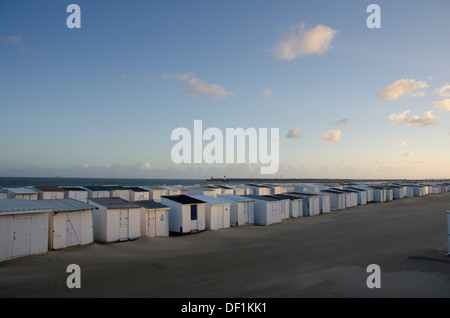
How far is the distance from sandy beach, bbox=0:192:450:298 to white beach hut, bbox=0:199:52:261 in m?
0.53

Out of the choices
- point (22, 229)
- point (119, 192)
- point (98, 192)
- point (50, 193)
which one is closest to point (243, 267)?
point (22, 229)

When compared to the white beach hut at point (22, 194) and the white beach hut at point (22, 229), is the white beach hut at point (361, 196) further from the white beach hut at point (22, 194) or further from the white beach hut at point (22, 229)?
the white beach hut at point (22, 229)

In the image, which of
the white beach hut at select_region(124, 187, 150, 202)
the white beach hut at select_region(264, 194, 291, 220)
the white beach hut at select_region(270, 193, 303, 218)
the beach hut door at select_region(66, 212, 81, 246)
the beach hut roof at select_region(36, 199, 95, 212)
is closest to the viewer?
the beach hut roof at select_region(36, 199, 95, 212)

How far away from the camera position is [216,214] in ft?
85.3

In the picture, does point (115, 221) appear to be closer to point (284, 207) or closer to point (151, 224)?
point (151, 224)

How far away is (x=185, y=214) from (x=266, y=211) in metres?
8.90

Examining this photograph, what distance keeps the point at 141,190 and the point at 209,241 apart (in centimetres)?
2992

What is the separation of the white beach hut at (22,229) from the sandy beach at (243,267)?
0.53 metres

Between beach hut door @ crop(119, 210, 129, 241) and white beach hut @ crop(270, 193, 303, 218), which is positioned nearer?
beach hut door @ crop(119, 210, 129, 241)

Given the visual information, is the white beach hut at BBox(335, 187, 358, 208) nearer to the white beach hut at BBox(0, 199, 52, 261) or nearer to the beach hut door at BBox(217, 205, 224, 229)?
the beach hut door at BBox(217, 205, 224, 229)

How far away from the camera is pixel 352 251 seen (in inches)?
701

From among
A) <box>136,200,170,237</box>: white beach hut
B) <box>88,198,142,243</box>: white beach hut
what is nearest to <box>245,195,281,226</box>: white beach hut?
<box>136,200,170,237</box>: white beach hut

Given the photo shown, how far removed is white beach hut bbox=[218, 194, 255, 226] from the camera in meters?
28.3
